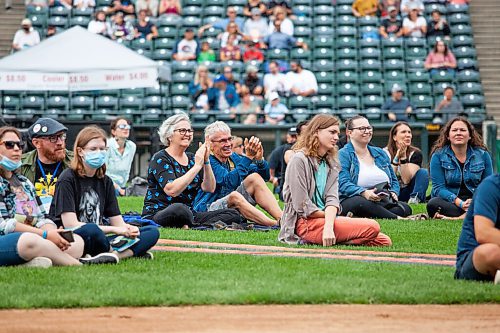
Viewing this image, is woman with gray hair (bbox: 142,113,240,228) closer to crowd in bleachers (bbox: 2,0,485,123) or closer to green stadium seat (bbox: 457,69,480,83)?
crowd in bleachers (bbox: 2,0,485,123)

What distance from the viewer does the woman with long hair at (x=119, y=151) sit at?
57.8 ft

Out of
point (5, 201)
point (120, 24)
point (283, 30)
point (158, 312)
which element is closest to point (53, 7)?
point (120, 24)

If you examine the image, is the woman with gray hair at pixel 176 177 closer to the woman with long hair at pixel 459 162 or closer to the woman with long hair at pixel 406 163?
the woman with long hair at pixel 459 162

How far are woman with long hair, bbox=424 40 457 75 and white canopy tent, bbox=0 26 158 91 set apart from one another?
7.27 metres

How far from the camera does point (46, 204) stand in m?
10.2

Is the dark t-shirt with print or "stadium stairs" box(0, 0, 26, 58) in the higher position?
"stadium stairs" box(0, 0, 26, 58)

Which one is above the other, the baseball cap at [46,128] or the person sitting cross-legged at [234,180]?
the baseball cap at [46,128]

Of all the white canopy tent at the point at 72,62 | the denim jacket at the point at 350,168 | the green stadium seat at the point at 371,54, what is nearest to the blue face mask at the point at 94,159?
the denim jacket at the point at 350,168

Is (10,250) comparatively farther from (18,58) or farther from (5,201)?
(18,58)

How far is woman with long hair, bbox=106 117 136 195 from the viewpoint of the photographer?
17.6 metres

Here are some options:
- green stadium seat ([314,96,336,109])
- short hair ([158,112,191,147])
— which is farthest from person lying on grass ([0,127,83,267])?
green stadium seat ([314,96,336,109])

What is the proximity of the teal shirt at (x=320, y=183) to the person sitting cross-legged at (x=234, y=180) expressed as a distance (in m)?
1.85

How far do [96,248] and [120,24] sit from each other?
19140 millimetres

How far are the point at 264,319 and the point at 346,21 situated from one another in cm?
2197
